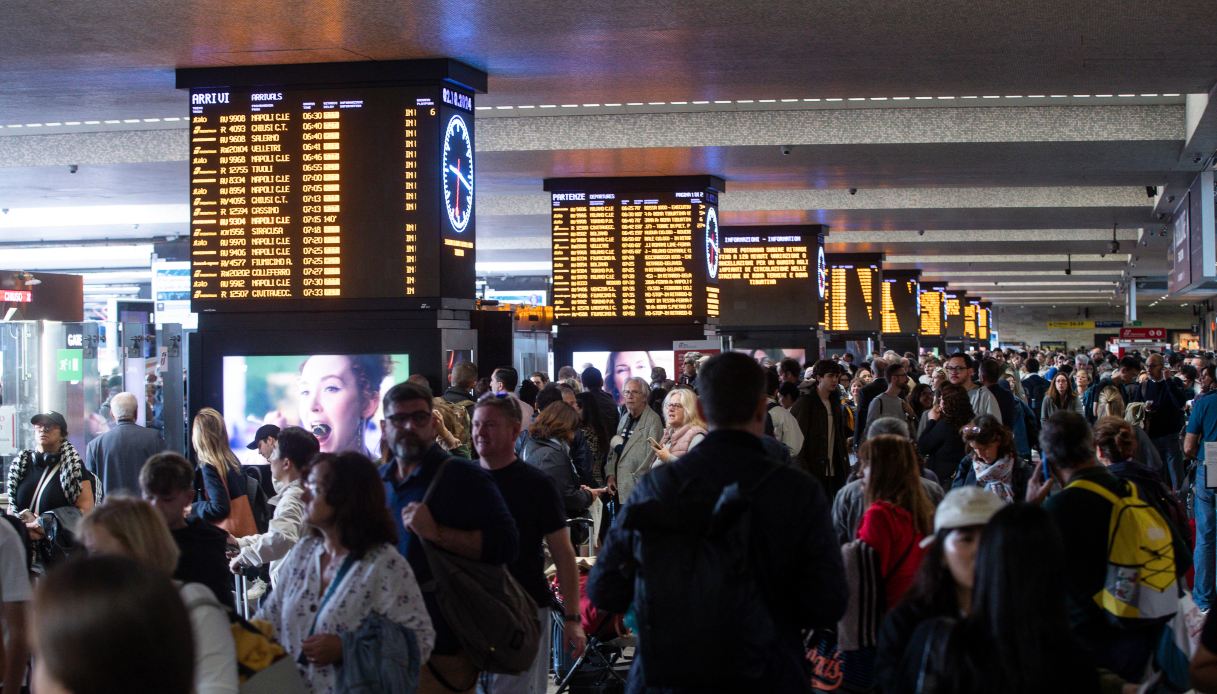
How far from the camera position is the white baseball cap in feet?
10.1

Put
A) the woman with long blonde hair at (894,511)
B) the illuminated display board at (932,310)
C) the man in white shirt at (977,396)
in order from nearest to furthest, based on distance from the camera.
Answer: the woman with long blonde hair at (894,511) → the man in white shirt at (977,396) → the illuminated display board at (932,310)

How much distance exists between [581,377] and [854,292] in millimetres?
18196

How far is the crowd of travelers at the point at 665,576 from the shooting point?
2613 millimetres

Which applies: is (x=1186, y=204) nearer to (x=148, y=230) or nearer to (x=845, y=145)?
(x=845, y=145)

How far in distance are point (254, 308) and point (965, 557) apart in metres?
8.10

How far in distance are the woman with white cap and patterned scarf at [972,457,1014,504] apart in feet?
12.7

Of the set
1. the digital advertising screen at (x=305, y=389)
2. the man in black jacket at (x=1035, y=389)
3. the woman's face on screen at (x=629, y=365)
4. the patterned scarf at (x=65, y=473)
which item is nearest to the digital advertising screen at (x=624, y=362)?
the woman's face on screen at (x=629, y=365)

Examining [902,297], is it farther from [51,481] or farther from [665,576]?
[665,576]

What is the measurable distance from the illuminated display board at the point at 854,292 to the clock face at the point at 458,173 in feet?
64.4

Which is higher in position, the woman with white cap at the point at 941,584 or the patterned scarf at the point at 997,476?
the woman with white cap at the point at 941,584

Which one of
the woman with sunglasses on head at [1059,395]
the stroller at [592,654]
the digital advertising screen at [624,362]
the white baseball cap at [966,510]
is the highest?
the digital advertising screen at [624,362]

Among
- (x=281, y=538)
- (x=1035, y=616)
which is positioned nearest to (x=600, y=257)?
(x=281, y=538)

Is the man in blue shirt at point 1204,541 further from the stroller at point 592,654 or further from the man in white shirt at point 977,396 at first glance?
the stroller at point 592,654

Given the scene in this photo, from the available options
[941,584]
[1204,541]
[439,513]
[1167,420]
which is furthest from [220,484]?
[1167,420]
